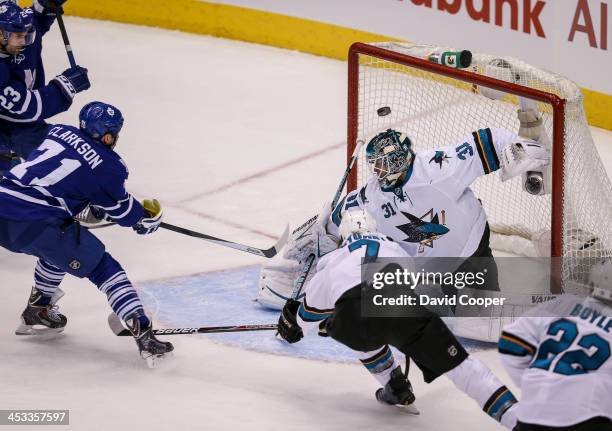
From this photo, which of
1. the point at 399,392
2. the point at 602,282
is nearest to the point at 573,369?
the point at 602,282

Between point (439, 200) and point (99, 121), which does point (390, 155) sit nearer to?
point (439, 200)

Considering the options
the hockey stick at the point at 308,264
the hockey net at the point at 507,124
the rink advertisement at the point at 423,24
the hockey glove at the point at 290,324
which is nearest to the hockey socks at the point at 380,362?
the hockey glove at the point at 290,324

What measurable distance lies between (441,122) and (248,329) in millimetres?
1621

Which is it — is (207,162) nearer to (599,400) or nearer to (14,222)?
(14,222)

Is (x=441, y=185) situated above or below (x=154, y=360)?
above

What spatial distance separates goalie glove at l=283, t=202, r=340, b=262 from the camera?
4.89m

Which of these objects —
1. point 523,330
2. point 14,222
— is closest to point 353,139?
point 14,222

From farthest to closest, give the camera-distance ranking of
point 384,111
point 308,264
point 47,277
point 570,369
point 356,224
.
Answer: point 384,111 < point 308,264 < point 47,277 < point 356,224 < point 570,369

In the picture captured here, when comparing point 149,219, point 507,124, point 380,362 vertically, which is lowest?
point 380,362

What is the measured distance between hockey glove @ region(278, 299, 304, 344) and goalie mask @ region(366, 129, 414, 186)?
58 cm

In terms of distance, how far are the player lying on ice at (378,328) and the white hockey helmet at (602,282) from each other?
52cm

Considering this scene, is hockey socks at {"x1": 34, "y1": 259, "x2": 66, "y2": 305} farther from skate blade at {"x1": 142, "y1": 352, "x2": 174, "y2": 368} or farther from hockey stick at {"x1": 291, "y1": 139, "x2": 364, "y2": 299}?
hockey stick at {"x1": 291, "y1": 139, "x2": 364, "y2": 299}

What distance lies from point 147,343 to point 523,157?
151 centimetres

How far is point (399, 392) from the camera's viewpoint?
166 inches
